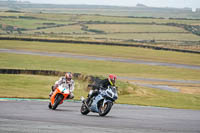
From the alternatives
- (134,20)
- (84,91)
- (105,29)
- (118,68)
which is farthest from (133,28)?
(84,91)

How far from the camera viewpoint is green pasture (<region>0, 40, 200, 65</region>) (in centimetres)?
6538

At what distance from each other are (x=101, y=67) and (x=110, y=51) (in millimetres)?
17577

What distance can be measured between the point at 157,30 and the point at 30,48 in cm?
7014

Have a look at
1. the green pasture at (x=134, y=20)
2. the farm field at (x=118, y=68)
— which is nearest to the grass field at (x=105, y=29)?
the farm field at (x=118, y=68)

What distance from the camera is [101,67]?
52344 mm

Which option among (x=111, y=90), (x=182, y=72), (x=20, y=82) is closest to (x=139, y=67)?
(x=182, y=72)

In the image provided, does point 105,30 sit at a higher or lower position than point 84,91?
lower

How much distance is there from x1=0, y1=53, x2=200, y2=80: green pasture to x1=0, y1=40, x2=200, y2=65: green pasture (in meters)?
8.22

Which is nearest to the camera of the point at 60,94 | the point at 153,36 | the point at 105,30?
the point at 60,94

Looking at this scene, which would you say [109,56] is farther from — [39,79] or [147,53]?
[39,79]

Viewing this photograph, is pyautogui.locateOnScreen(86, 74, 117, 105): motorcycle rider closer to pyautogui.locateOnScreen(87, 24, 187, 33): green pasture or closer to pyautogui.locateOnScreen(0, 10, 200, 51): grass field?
pyautogui.locateOnScreen(0, 10, 200, 51): grass field

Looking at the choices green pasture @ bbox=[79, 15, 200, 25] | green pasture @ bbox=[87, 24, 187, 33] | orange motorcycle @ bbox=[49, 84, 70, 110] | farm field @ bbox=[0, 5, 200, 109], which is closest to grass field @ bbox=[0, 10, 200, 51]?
green pasture @ bbox=[87, 24, 187, 33]

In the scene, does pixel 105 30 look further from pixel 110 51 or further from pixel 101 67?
pixel 101 67

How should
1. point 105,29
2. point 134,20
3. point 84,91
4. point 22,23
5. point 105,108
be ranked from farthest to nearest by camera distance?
1. point 134,20
2. point 22,23
3. point 105,29
4. point 84,91
5. point 105,108
